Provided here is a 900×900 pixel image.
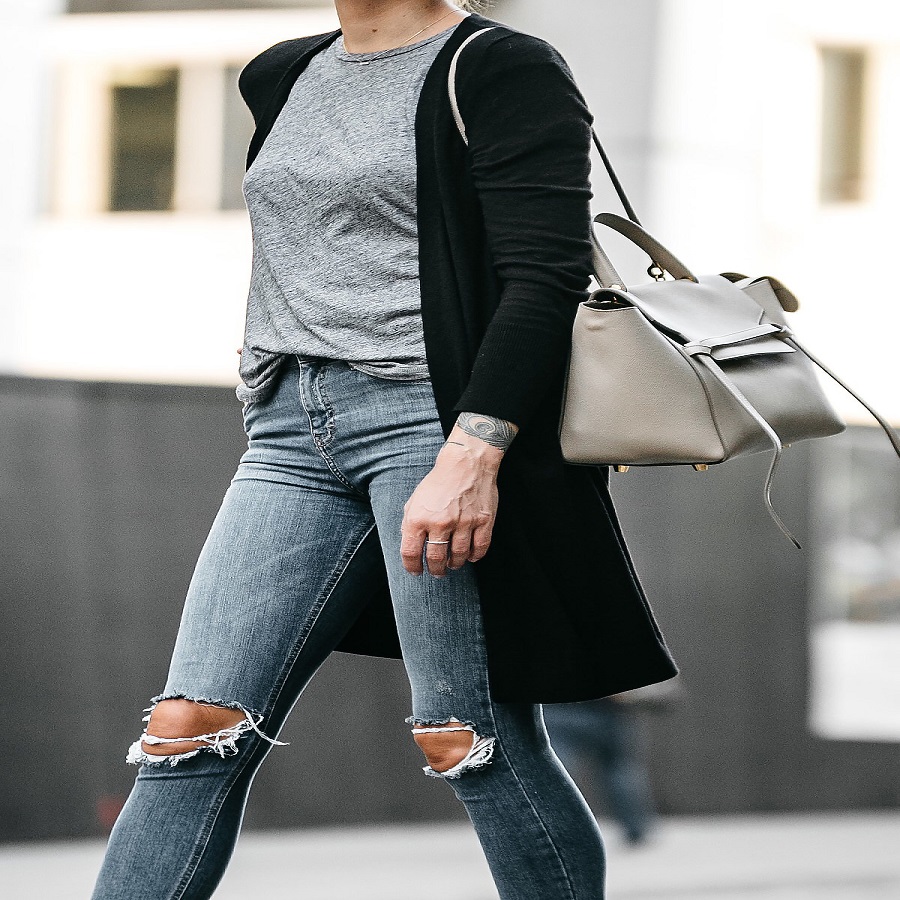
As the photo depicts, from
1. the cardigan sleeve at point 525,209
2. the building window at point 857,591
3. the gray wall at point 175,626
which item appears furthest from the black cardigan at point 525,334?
the building window at point 857,591

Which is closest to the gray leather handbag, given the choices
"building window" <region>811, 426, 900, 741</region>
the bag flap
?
the bag flap

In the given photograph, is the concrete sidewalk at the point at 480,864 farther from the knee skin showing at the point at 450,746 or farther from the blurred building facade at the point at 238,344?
the knee skin showing at the point at 450,746

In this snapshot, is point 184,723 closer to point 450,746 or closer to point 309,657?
point 309,657

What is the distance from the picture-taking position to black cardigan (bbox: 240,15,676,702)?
5.75 ft

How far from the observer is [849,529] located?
536 centimetres

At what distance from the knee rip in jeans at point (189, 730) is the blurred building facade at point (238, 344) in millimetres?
2554

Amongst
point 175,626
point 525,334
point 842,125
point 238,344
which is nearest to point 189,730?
point 525,334

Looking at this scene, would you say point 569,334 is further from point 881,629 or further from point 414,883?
point 881,629

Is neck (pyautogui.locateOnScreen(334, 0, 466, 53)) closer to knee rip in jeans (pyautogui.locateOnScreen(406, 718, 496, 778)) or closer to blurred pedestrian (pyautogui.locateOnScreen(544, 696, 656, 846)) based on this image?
knee rip in jeans (pyautogui.locateOnScreen(406, 718, 496, 778))

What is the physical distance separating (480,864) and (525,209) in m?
3.27

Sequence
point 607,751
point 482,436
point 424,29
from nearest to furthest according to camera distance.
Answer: point 482,436
point 424,29
point 607,751

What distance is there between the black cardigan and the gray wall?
2663 mm

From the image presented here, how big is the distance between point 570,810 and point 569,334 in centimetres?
62

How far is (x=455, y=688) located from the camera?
182 centimetres
